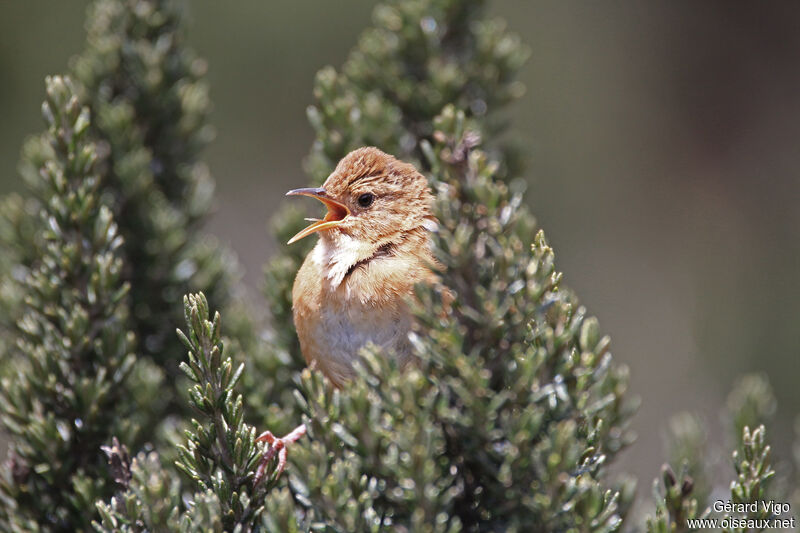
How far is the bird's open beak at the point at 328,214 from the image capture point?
8.54 feet

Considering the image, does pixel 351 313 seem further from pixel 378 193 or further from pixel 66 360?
pixel 66 360

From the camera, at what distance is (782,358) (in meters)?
5.29

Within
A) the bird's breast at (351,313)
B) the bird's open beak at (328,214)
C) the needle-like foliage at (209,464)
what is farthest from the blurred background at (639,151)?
the needle-like foliage at (209,464)

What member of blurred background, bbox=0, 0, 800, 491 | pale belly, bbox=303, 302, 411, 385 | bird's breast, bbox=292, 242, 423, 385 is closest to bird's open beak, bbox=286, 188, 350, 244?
bird's breast, bbox=292, 242, 423, 385

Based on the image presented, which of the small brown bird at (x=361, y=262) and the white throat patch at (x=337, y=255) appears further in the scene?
the white throat patch at (x=337, y=255)

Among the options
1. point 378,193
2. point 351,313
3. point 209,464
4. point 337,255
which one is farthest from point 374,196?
point 209,464

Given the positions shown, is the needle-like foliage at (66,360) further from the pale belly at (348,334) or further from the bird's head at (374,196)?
the bird's head at (374,196)

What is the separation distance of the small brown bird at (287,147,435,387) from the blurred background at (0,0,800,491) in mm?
3376

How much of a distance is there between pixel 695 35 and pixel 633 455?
331 cm

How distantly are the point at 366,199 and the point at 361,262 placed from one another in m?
0.34

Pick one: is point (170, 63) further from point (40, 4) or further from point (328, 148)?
point (40, 4)

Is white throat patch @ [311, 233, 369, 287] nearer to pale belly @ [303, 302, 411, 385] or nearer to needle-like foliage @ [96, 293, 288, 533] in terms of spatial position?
pale belly @ [303, 302, 411, 385]

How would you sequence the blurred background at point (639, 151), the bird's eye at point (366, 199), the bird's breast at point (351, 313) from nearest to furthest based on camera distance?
the bird's breast at point (351, 313) → the bird's eye at point (366, 199) → the blurred background at point (639, 151)

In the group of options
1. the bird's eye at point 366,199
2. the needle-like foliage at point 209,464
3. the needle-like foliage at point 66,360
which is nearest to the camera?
the needle-like foliage at point 209,464
